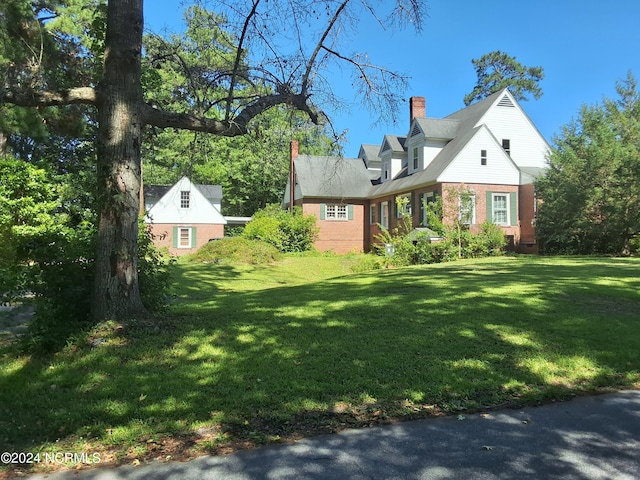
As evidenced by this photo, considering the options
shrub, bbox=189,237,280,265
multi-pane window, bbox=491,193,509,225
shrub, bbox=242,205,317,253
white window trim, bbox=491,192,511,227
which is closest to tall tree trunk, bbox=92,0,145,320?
shrub, bbox=189,237,280,265

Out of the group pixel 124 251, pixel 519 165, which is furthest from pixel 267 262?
pixel 124 251

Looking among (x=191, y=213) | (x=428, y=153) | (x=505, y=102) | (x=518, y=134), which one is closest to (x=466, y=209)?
(x=428, y=153)

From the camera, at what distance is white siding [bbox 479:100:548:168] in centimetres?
2661

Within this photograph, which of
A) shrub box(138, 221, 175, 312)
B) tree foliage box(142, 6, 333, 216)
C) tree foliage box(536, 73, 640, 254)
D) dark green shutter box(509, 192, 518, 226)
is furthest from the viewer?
dark green shutter box(509, 192, 518, 226)

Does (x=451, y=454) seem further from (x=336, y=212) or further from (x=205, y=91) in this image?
(x=336, y=212)

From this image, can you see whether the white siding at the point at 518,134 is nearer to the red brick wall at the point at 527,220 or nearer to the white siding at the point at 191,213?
the red brick wall at the point at 527,220

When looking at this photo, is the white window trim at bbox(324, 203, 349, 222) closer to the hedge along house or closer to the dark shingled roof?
the dark shingled roof

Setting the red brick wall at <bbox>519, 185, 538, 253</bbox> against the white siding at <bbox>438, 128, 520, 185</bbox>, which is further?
the red brick wall at <bbox>519, 185, 538, 253</bbox>

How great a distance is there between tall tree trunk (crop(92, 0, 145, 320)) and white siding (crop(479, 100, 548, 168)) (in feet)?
76.7

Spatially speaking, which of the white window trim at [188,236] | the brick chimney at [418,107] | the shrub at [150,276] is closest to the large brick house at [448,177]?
the brick chimney at [418,107]

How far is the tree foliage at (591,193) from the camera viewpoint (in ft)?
70.5

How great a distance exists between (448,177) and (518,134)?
242 inches

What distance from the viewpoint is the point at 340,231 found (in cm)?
3225

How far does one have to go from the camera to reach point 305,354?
5414mm
